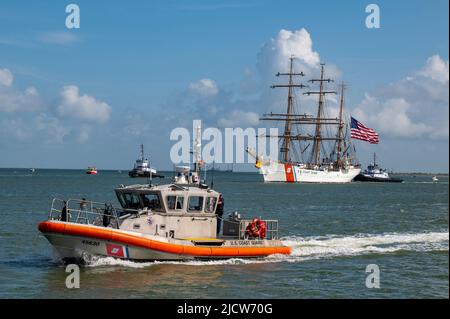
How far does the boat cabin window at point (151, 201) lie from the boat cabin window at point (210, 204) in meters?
1.97

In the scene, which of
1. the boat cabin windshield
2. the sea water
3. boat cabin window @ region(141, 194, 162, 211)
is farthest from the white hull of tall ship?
boat cabin window @ region(141, 194, 162, 211)

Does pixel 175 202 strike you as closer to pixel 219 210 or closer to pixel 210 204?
pixel 210 204

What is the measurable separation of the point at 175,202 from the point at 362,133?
89.4 m

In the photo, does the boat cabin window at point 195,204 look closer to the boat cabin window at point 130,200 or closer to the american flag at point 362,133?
the boat cabin window at point 130,200

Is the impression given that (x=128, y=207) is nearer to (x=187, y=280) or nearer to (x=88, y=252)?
(x=88, y=252)

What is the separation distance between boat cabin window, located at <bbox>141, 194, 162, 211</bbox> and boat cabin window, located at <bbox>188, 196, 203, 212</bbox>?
122 cm

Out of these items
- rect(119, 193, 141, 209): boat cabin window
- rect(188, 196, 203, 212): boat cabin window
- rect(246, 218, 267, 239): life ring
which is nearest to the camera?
rect(119, 193, 141, 209): boat cabin window

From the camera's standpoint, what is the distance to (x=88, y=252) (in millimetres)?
22172

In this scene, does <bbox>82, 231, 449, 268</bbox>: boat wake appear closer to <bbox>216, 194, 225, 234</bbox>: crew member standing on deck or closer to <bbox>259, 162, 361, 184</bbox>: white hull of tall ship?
<bbox>216, 194, 225, 234</bbox>: crew member standing on deck

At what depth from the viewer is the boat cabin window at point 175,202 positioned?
77.1 feet

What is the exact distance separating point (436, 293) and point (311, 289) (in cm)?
395

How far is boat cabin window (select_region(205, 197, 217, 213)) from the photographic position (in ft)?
80.2

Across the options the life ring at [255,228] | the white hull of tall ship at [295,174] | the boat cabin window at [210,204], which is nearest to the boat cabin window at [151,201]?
the boat cabin window at [210,204]

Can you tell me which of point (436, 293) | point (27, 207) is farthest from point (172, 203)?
point (27, 207)
